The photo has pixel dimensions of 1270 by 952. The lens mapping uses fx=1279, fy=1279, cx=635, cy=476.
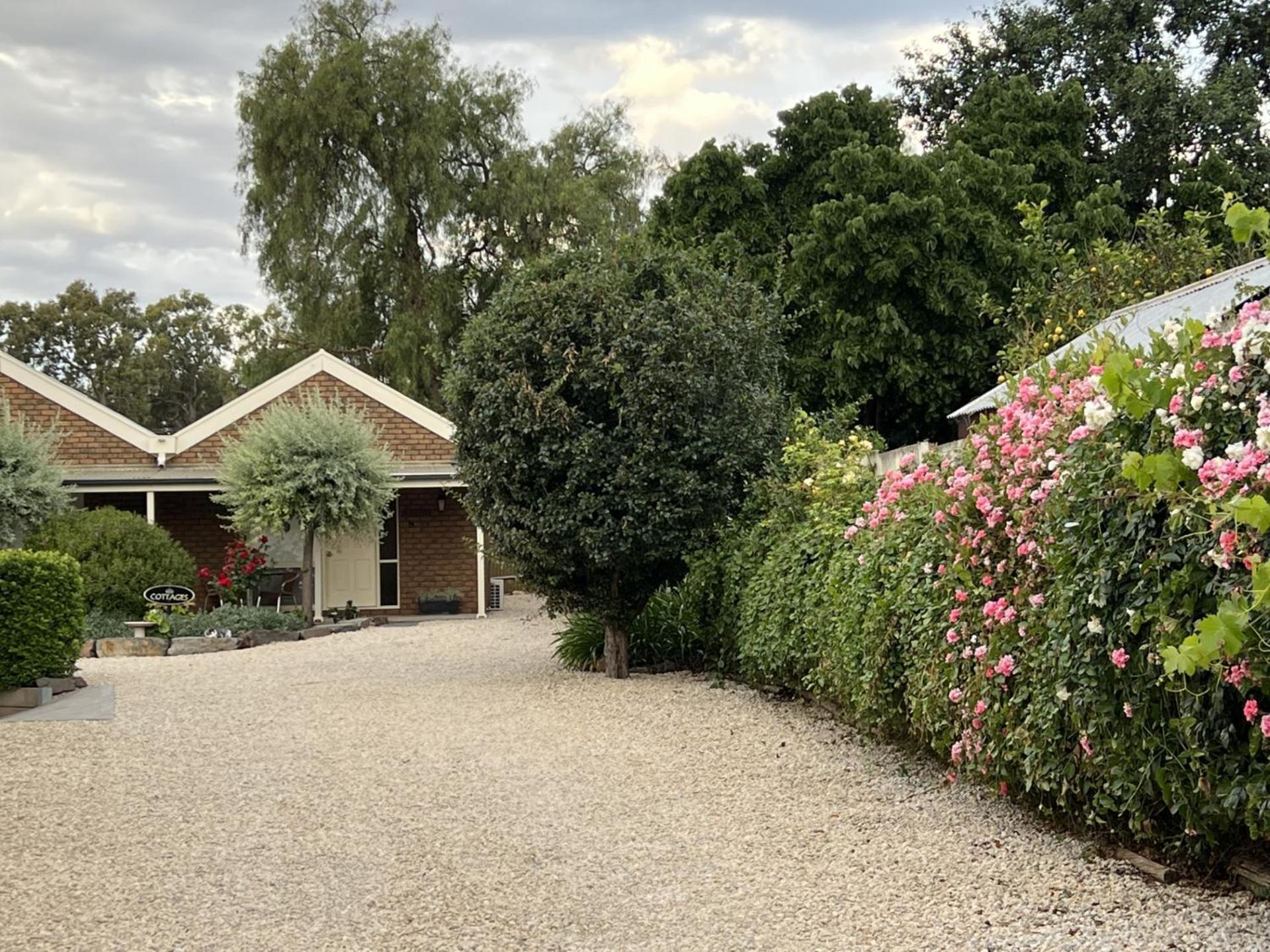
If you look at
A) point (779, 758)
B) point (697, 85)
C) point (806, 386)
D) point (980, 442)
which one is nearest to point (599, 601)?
point (779, 758)

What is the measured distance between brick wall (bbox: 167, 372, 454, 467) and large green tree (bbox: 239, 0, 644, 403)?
27.1 feet

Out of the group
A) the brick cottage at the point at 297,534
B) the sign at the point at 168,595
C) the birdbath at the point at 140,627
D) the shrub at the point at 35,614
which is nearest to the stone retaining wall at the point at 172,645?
the birdbath at the point at 140,627

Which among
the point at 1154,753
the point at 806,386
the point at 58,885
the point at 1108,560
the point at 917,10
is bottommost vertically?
the point at 58,885

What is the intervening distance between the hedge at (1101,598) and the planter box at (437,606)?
607 inches

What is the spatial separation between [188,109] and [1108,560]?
18172 millimetres

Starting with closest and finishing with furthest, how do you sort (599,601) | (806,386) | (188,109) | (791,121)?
(599,601), (188,109), (806,386), (791,121)

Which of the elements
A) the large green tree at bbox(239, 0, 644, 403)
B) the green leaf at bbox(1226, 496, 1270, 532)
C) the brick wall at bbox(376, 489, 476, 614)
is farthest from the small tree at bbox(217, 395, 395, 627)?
the green leaf at bbox(1226, 496, 1270, 532)

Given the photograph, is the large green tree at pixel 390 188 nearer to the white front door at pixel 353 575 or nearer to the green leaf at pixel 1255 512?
the white front door at pixel 353 575

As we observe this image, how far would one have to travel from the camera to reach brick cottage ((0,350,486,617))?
68.4 feet

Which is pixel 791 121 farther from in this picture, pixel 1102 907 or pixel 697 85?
pixel 1102 907

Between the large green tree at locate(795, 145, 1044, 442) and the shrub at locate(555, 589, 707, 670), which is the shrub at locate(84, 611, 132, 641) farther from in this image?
the large green tree at locate(795, 145, 1044, 442)

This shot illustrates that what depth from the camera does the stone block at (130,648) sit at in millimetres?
16172

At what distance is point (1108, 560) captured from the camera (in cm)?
482

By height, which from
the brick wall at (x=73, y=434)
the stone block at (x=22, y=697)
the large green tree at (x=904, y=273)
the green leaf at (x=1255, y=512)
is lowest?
the stone block at (x=22, y=697)
